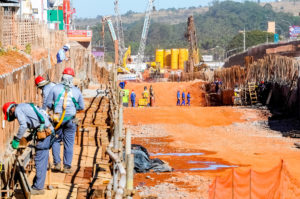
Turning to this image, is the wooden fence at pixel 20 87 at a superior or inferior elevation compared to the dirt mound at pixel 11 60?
inferior

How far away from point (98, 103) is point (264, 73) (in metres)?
21.9

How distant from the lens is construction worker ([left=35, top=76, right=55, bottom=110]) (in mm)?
10889

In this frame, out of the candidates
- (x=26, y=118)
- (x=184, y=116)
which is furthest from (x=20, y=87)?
(x=184, y=116)

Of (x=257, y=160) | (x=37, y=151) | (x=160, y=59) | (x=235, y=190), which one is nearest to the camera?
(x=37, y=151)

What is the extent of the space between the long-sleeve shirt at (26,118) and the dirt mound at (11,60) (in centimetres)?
1054

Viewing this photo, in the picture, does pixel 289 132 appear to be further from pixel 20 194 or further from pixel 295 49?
pixel 295 49

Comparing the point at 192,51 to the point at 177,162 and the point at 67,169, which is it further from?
the point at 67,169

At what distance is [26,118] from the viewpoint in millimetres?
9578

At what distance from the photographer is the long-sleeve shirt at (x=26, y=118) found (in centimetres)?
939

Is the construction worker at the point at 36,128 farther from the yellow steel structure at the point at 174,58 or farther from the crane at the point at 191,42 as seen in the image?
the yellow steel structure at the point at 174,58

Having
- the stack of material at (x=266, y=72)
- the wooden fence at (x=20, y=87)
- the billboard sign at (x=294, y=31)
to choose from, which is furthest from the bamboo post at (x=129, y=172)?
the billboard sign at (x=294, y=31)

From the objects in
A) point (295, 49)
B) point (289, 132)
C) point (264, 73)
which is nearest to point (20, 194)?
point (289, 132)

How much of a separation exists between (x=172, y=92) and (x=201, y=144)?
3628 centimetres

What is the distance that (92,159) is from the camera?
43.5ft
